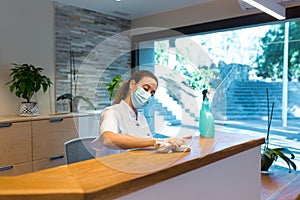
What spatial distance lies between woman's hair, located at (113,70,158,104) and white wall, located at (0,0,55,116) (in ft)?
7.52

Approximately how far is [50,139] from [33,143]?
0.61 feet

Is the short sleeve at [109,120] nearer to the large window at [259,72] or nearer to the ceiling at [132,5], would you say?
the large window at [259,72]

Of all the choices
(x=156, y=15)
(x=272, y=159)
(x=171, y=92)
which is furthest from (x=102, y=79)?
(x=156, y=15)

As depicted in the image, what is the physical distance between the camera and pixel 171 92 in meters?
1.36

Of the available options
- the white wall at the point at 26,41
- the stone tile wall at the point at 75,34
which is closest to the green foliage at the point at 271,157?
the stone tile wall at the point at 75,34

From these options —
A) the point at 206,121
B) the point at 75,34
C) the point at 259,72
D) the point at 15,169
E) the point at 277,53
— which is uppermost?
the point at 75,34

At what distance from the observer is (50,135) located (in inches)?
119

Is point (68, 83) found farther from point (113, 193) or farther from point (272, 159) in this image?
point (113, 193)

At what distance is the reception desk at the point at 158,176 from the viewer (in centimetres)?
80

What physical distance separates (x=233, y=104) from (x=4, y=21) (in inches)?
115

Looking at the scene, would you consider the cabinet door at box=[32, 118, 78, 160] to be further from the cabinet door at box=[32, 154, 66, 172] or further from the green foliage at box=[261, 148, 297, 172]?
the green foliage at box=[261, 148, 297, 172]

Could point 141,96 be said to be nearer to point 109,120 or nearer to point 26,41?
point 109,120

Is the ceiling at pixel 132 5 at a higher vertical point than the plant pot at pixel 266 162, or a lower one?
higher

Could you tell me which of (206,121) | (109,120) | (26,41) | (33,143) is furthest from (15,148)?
(206,121)
